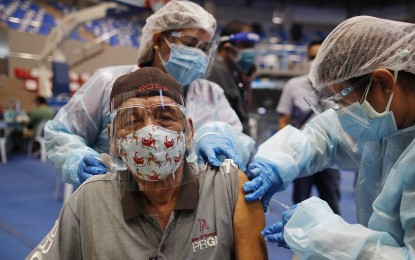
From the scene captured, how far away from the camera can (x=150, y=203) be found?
1118 mm

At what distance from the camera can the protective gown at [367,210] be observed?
0.92 meters

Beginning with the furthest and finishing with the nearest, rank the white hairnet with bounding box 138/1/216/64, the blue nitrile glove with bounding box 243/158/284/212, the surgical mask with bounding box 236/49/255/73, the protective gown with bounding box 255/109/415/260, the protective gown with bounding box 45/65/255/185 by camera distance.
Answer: the surgical mask with bounding box 236/49/255/73
the white hairnet with bounding box 138/1/216/64
the protective gown with bounding box 45/65/255/185
the blue nitrile glove with bounding box 243/158/284/212
the protective gown with bounding box 255/109/415/260

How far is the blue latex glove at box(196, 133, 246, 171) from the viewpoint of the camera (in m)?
1.26

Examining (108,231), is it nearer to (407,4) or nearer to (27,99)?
(27,99)

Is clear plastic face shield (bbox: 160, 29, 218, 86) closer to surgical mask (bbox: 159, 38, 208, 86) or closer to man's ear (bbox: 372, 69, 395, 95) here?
surgical mask (bbox: 159, 38, 208, 86)

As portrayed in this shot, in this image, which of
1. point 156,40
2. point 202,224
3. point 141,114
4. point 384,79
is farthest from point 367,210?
point 156,40

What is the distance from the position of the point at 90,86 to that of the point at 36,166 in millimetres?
4816

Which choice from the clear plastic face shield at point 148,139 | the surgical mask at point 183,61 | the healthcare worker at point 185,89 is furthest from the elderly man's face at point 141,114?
the surgical mask at point 183,61

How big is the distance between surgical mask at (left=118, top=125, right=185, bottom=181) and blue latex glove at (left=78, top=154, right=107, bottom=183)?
0.26 m

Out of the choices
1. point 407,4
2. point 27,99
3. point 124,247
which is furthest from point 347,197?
point 407,4

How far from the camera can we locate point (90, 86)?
157 cm

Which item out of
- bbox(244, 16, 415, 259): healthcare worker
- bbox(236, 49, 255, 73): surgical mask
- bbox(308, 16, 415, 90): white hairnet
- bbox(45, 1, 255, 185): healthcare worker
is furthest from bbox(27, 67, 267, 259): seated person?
bbox(236, 49, 255, 73): surgical mask

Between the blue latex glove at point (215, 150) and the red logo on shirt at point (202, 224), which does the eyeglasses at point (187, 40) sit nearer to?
the blue latex glove at point (215, 150)

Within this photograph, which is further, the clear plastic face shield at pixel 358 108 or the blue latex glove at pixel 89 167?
the blue latex glove at pixel 89 167
